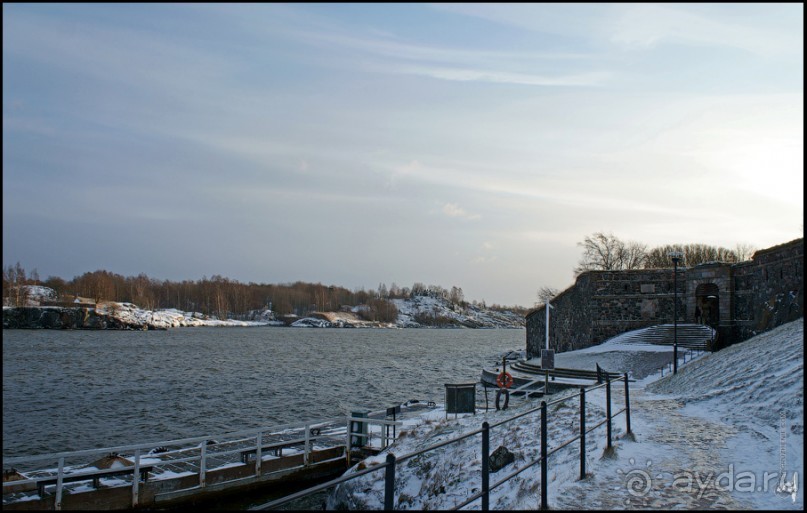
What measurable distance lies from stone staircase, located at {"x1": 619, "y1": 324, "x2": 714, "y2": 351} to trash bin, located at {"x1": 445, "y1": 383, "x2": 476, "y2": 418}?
62.4ft

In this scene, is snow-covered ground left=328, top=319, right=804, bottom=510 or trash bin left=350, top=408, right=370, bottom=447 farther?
trash bin left=350, top=408, right=370, bottom=447

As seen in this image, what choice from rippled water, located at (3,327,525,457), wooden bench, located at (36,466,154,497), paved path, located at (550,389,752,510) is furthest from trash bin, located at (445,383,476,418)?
rippled water, located at (3,327,525,457)

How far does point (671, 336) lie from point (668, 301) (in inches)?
157

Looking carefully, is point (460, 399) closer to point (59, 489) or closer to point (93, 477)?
point (93, 477)

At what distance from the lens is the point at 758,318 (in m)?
28.4

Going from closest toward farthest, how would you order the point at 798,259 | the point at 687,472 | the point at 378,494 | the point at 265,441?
the point at 687,472, the point at 378,494, the point at 265,441, the point at 798,259

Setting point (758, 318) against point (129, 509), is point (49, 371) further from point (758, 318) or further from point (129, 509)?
point (758, 318)

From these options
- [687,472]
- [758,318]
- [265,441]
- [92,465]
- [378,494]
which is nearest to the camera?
[687,472]

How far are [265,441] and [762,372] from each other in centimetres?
1428

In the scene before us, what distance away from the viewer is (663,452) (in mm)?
9586

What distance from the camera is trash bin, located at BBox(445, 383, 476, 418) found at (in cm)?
1930

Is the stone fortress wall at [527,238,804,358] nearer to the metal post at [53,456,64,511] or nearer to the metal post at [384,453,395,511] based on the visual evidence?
the metal post at [53,456,64,511]

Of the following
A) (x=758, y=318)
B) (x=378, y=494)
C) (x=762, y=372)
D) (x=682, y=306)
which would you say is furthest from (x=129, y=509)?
(x=682, y=306)

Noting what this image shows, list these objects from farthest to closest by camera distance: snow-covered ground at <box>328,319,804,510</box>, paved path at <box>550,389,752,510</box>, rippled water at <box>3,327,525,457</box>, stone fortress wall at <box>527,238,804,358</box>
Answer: stone fortress wall at <box>527,238,804,358</box>
rippled water at <box>3,327,525,457</box>
snow-covered ground at <box>328,319,804,510</box>
paved path at <box>550,389,752,510</box>
